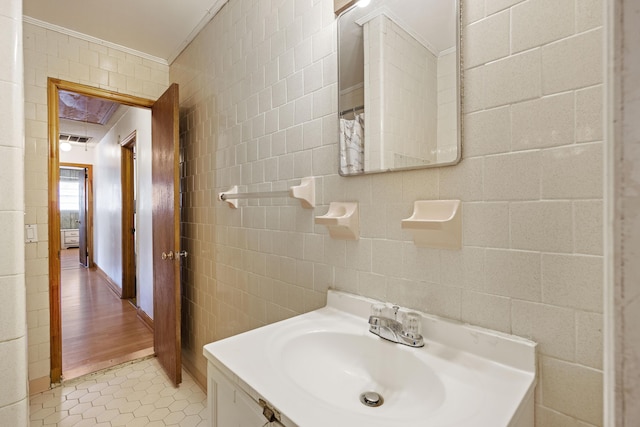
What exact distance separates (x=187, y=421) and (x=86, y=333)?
2.02m

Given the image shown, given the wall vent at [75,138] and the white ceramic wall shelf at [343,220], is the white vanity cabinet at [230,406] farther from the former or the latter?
the wall vent at [75,138]

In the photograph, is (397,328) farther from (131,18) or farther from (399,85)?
(131,18)

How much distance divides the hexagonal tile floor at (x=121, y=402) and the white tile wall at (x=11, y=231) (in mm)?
1356

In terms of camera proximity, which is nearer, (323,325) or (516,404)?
(516,404)

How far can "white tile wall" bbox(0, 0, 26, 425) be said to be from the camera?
72 centimetres

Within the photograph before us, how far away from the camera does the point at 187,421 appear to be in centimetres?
185

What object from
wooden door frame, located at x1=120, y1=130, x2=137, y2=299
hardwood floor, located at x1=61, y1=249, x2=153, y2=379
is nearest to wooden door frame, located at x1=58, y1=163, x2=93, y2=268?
hardwood floor, located at x1=61, y1=249, x2=153, y2=379

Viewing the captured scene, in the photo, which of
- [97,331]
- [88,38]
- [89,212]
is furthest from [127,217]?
[89,212]

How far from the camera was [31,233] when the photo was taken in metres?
2.13

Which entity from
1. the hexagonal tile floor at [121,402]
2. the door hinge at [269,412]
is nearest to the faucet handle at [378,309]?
the door hinge at [269,412]

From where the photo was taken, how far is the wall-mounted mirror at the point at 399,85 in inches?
34.6

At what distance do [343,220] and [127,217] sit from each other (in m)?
4.20
